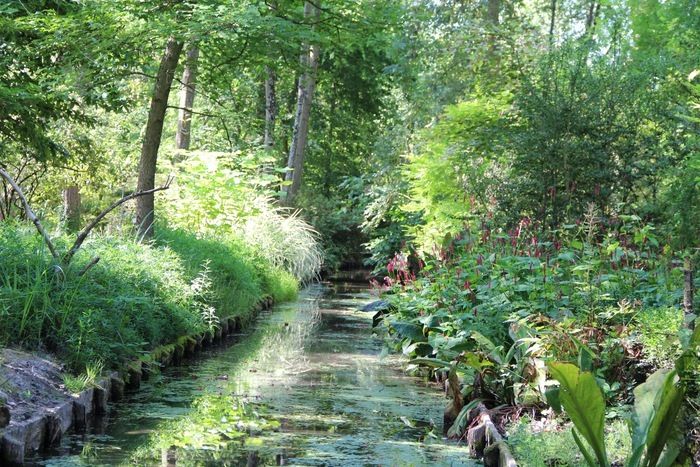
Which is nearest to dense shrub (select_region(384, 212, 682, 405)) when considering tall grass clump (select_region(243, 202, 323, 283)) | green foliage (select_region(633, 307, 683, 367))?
green foliage (select_region(633, 307, 683, 367))

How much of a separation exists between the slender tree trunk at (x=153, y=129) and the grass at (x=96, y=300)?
148 cm

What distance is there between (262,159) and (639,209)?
36.2 feet

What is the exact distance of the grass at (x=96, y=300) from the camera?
7.57 metres

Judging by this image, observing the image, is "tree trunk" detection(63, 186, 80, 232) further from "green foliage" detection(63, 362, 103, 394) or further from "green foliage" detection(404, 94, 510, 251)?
"green foliage" detection(63, 362, 103, 394)

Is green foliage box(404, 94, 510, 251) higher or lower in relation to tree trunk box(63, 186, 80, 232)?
higher

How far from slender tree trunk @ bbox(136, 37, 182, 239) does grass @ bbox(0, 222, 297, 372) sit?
1.48 metres

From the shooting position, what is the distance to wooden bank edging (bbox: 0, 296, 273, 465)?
571cm

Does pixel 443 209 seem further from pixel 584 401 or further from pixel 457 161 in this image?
pixel 584 401

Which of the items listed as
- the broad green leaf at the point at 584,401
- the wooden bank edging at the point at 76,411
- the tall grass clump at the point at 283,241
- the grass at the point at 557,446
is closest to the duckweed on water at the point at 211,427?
the wooden bank edging at the point at 76,411

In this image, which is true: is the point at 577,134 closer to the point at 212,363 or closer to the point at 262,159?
the point at 212,363

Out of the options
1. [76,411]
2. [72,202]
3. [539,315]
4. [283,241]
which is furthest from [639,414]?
[283,241]

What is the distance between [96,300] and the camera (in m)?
8.12

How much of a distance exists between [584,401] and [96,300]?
15.3 ft

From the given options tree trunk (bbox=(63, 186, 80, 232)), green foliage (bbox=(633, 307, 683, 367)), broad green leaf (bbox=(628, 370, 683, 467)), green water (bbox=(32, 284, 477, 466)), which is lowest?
green water (bbox=(32, 284, 477, 466))
